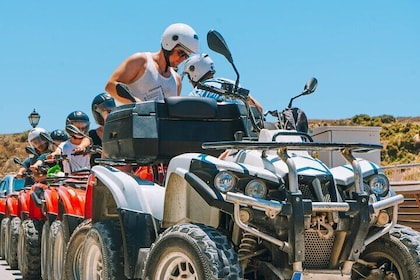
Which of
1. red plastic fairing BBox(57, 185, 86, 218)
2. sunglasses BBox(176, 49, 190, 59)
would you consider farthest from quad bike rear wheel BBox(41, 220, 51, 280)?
sunglasses BBox(176, 49, 190, 59)

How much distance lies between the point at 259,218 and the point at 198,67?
10.7 feet

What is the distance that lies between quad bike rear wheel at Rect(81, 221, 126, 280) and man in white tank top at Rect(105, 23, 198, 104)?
1529 mm

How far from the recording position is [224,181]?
5059 mm

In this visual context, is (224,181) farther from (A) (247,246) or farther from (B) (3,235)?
(B) (3,235)

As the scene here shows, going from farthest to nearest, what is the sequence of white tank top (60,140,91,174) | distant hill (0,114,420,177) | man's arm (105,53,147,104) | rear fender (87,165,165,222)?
distant hill (0,114,420,177), white tank top (60,140,91,174), man's arm (105,53,147,104), rear fender (87,165,165,222)

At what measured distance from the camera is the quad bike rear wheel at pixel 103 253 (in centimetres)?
608

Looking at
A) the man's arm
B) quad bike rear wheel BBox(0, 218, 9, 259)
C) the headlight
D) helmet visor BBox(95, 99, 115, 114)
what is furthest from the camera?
quad bike rear wheel BBox(0, 218, 9, 259)

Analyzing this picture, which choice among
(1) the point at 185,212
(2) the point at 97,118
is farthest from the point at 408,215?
(1) the point at 185,212

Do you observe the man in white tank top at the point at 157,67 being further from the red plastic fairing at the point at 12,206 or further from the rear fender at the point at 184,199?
the red plastic fairing at the point at 12,206

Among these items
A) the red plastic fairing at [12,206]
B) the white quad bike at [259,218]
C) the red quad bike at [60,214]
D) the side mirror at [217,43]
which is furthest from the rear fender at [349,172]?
the red plastic fairing at [12,206]

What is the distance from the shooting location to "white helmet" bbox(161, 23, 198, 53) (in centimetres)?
750

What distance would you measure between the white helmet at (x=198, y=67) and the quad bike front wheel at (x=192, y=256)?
302cm

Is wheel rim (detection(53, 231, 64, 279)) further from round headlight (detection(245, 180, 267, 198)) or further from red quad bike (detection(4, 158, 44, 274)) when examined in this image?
round headlight (detection(245, 180, 267, 198))

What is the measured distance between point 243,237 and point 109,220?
173cm
